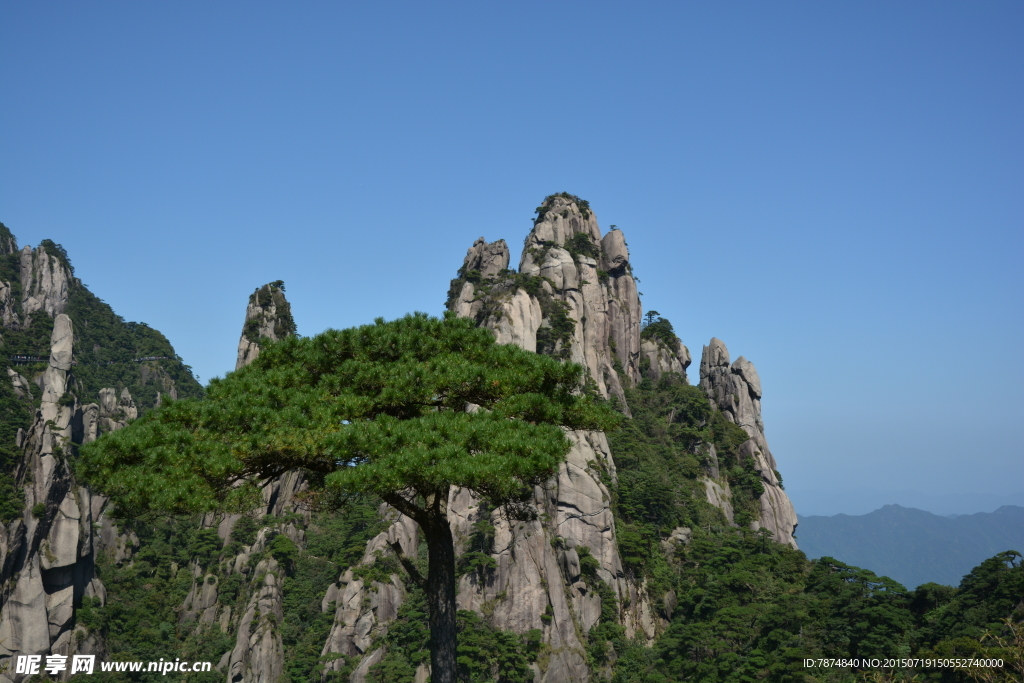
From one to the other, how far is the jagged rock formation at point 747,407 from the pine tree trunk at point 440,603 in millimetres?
56153

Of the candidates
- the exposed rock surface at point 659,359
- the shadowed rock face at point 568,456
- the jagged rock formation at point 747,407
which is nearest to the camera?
the shadowed rock face at point 568,456

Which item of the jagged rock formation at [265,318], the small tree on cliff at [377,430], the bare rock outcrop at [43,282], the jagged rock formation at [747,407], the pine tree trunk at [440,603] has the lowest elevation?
the pine tree trunk at [440,603]

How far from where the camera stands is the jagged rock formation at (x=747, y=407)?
63.4 metres

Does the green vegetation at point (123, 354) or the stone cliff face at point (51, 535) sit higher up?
the green vegetation at point (123, 354)

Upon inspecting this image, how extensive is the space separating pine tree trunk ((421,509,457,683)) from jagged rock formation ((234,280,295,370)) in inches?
2507

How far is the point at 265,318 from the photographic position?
74000mm

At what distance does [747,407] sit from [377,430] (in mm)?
64319

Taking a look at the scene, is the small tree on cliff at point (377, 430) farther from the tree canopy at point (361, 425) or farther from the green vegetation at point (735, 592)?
the green vegetation at point (735, 592)

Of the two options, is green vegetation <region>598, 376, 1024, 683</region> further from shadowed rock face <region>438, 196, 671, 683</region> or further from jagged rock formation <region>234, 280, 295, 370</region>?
jagged rock formation <region>234, 280, 295, 370</region>

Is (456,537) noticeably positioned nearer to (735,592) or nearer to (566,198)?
(735,592)

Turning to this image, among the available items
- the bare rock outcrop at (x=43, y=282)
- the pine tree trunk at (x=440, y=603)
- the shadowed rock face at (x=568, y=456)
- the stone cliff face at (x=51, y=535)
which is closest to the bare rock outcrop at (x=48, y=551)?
the stone cliff face at (x=51, y=535)

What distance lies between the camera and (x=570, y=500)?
46.4m

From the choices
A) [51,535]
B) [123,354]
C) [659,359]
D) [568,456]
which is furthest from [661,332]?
[123,354]

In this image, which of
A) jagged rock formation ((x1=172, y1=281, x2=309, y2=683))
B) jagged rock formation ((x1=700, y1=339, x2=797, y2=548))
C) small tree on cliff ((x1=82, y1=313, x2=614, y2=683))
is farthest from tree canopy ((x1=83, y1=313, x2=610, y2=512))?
jagged rock formation ((x1=700, y1=339, x2=797, y2=548))
